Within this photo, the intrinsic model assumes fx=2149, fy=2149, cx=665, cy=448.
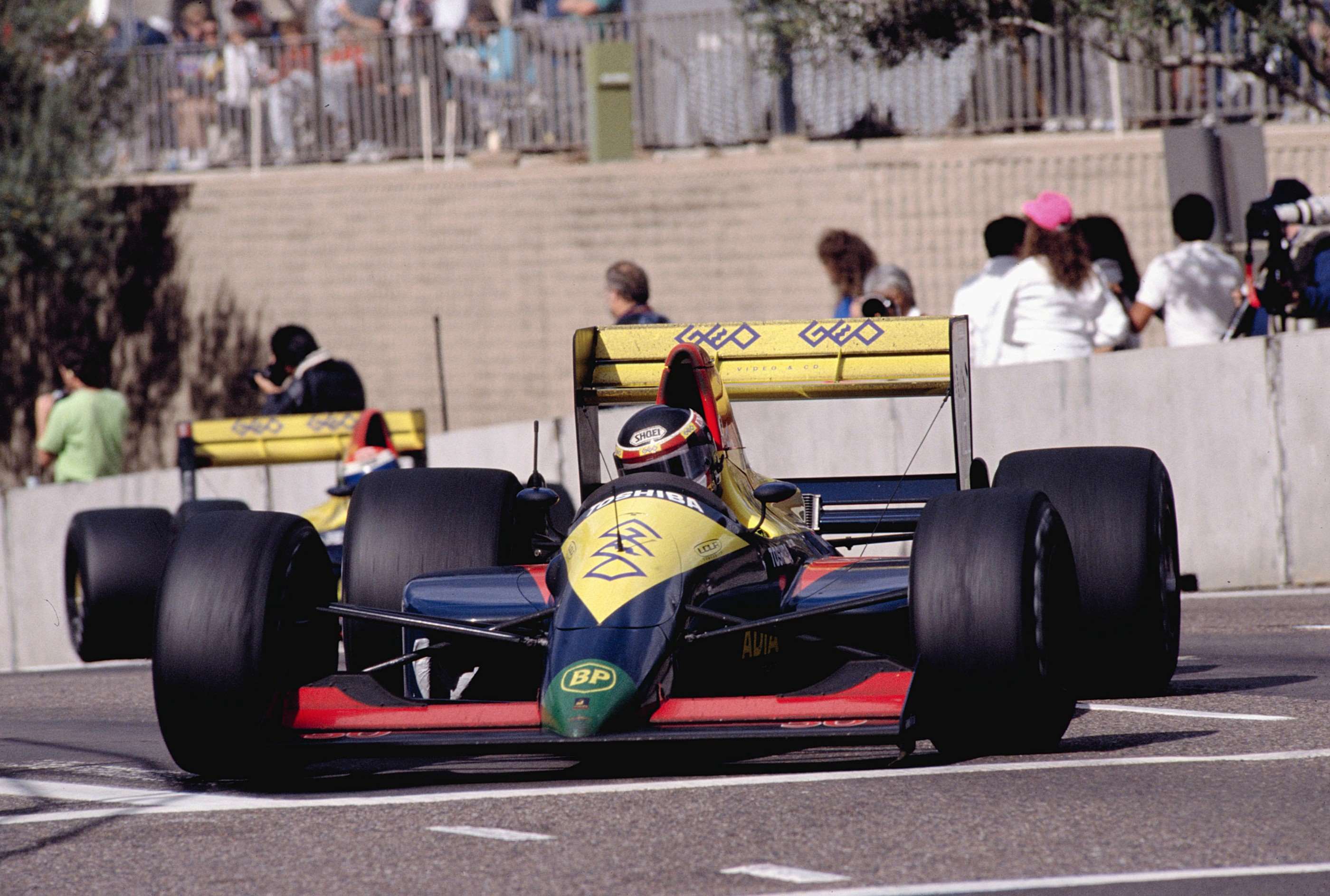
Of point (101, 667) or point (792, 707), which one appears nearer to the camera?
point (792, 707)

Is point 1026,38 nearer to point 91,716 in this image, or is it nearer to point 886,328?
point 886,328

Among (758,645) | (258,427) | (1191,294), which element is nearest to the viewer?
(758,645)

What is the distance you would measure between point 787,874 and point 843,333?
368cm

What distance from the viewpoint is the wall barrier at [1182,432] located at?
433 inches

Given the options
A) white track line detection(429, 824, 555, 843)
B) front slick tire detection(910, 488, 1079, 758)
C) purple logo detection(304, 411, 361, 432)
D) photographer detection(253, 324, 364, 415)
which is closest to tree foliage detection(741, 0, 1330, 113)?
photographer detection(253, 324, 364, 415)

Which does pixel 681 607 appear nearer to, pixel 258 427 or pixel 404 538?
pixel 404 538

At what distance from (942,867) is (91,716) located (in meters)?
4.67

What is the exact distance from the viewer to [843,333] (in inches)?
313

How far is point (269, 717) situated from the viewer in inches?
234

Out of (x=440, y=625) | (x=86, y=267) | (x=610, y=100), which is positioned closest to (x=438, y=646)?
(x=440, y=625)

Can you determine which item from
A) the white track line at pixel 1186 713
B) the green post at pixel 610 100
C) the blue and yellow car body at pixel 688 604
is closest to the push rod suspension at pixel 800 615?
the blue and yellow car body at pixel 688 604

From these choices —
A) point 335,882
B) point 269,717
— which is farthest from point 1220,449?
point 335,882

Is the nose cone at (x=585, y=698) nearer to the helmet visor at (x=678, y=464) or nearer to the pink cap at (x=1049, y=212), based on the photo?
the helmet visor at (x=678, y=464)

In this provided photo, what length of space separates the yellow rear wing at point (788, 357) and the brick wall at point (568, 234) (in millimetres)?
9301
